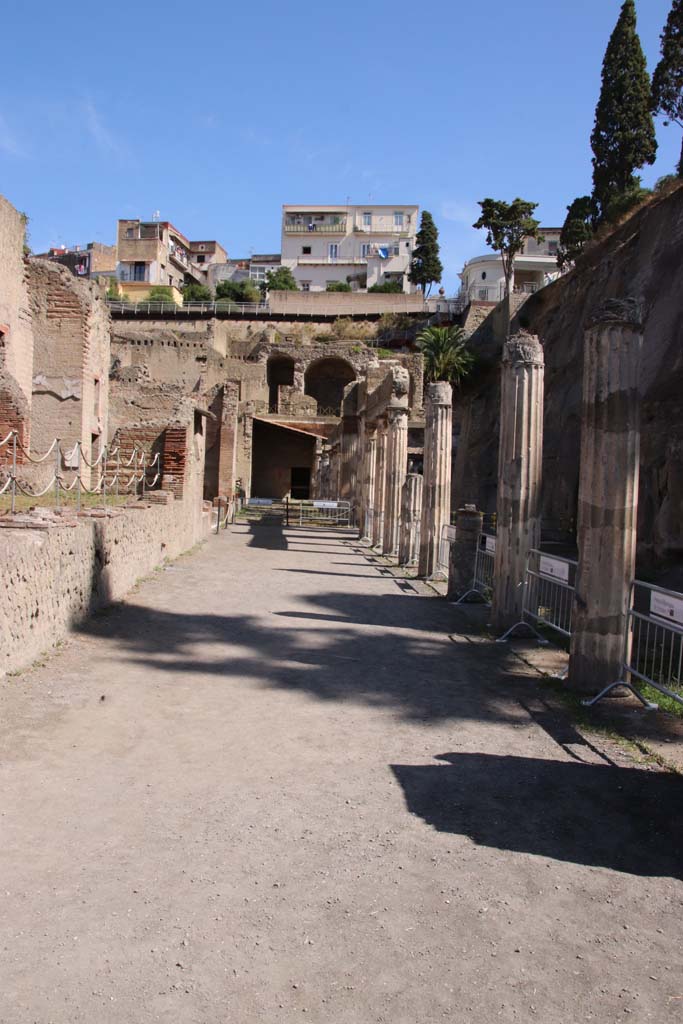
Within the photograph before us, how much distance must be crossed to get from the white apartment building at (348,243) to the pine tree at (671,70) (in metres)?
46.0

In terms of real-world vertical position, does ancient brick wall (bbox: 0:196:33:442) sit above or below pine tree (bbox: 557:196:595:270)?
below

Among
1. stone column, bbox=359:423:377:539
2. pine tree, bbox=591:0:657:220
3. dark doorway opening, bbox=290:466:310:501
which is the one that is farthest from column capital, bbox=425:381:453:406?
pine tree, bbox=591:0:657:220

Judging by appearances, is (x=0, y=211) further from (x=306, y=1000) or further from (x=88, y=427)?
(x=306, y=1000)

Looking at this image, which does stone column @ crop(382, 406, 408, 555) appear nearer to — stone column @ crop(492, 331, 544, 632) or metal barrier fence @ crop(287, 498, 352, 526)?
metal barrier fence @ crop(287, 498, 352, 526)

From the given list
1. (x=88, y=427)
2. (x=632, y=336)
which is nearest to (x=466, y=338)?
(x=88, y=427)

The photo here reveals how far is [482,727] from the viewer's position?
19.0 feet

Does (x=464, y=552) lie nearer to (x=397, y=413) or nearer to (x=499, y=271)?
(x=397, y=413)

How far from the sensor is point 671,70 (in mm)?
31531

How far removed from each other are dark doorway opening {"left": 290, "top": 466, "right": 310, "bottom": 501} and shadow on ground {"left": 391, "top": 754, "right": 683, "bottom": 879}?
37.8 m

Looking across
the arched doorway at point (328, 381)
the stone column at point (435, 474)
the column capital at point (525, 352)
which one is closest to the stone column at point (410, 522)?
the stone column at point (435, 474)

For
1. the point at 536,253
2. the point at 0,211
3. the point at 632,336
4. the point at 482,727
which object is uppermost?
the point at 536,253

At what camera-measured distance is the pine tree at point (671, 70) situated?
102 ft

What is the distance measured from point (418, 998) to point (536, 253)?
7676cm

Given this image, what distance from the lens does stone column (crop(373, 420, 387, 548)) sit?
20734 mm
